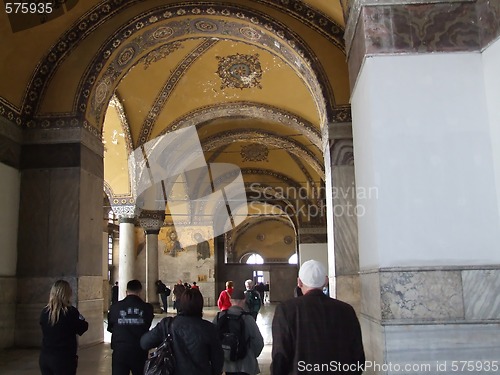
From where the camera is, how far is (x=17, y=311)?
25.2 ft

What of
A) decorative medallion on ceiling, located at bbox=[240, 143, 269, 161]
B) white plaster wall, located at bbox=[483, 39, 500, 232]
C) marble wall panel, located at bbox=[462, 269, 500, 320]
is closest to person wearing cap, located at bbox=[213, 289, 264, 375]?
marble wall panel, located at bbox=[462, 269, 500, 320]

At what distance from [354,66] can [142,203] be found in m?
9.35

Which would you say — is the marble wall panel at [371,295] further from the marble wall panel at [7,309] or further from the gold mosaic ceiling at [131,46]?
the marble wall panel at [7,309]

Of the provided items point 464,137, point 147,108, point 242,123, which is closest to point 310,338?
point 464,137

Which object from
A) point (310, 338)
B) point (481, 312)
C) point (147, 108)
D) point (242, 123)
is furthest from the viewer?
point (242, 123)

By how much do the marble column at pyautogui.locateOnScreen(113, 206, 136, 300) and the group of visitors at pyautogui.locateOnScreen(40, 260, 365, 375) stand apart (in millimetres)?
9587

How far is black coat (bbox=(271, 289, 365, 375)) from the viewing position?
238 cm

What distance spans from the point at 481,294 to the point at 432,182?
2.96ft

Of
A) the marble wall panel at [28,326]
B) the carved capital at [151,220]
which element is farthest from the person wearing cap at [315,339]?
the carved capital at [151,220]

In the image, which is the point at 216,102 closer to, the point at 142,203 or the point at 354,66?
the point at 142,203

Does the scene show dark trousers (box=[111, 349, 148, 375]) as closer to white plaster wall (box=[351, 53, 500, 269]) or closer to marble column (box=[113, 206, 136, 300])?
white plaster wall (box=[351, 53, 500, 269])

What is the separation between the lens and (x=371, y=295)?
181 inches

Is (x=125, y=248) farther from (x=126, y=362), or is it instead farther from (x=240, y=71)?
(x=126, y=362)

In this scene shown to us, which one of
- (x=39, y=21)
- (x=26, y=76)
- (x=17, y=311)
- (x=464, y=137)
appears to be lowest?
(x=17, y=311)
